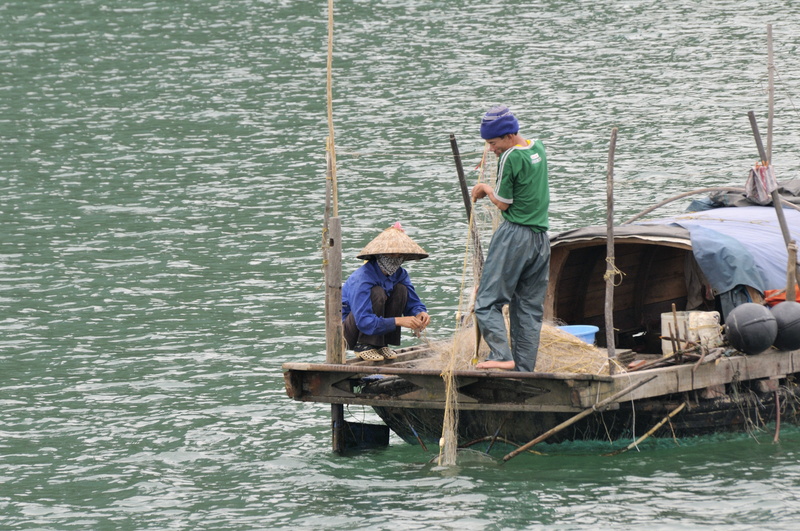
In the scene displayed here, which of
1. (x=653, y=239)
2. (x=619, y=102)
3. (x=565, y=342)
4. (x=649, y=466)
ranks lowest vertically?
(x=649, y=466)

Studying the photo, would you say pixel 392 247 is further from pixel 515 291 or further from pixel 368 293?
pixel 515 291

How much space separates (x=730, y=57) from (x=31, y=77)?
1723 centimetres

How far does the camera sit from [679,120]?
2811 centimetres

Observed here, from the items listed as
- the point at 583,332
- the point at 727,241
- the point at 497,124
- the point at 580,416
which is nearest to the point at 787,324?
the point at 727,241

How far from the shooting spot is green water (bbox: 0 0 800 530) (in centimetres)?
1104

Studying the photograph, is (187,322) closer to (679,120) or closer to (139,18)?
(679,120)

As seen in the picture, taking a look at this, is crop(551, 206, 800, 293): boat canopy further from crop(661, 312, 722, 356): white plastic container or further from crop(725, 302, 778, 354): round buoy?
crop(725, 302, 778, 354): round buoy

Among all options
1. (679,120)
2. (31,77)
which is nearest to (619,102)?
(679,120)

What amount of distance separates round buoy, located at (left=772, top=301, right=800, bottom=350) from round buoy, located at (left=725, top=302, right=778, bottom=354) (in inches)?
6.1

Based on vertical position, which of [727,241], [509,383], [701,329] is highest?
[727,241]

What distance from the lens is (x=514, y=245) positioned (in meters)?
10.9

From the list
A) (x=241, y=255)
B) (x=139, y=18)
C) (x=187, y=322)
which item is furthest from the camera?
(x=139, y=18)

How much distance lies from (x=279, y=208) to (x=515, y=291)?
41.8 ft

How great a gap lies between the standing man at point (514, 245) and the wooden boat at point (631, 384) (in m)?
0.36
